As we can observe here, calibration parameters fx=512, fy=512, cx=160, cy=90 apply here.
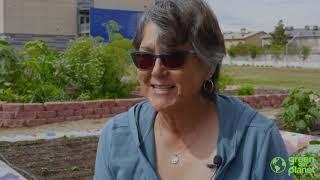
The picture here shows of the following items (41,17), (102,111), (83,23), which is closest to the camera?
(102,111)

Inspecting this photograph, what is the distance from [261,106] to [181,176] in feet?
30.9

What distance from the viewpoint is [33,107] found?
785cm

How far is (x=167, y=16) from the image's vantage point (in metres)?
1.61

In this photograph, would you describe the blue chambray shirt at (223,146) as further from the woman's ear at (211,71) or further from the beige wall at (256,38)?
the beige wall at (256,38)

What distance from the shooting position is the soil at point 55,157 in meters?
4.93

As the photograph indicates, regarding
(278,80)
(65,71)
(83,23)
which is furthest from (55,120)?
(83,23)

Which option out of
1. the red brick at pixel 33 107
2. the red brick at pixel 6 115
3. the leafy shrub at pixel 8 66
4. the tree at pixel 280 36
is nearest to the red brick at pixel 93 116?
the red brick at pixel 33 107

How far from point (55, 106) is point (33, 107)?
388 millimetres

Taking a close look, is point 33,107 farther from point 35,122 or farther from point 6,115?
point 6,115

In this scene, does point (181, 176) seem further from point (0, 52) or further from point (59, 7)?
point (59, 7)

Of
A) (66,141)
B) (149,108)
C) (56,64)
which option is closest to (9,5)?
(56,64)

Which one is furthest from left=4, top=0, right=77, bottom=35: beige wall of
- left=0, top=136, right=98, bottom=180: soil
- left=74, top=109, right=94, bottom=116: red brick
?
left=0, top=136, right=98, bottom=180: soil

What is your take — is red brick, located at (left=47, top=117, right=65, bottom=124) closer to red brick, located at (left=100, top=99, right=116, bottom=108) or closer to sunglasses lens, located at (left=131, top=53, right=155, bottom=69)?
red brick, located at (left=100, top=99, right=116, bottom=108)

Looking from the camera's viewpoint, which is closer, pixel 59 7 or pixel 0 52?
pixel 0 52
